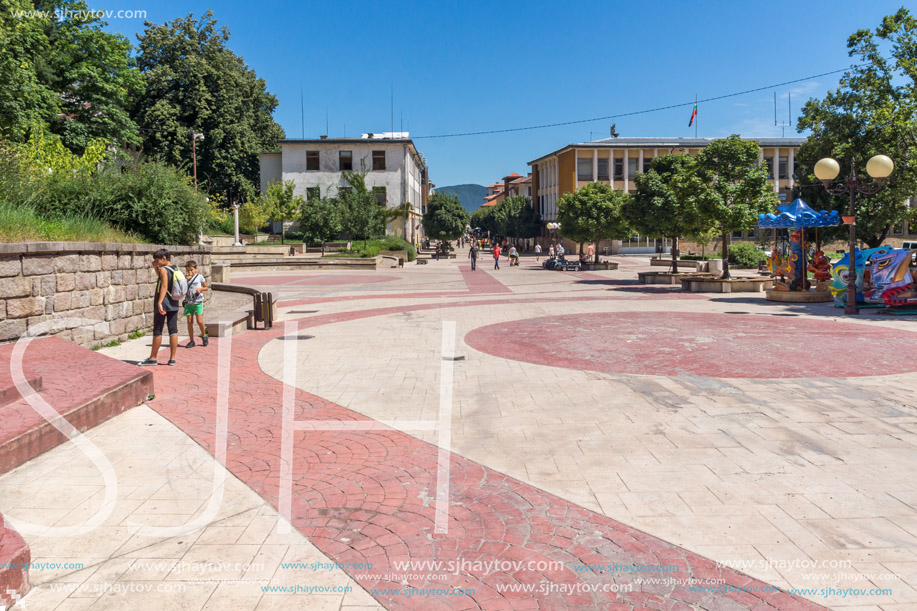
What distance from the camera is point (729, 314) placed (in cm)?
1507

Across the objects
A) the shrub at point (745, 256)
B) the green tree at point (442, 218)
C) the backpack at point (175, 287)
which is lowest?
the backpack at point (175, 287)

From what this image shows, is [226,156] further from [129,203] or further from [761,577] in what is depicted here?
[761,577]

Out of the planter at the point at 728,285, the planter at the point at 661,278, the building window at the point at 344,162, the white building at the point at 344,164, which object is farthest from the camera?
the building window at the point at 344,162

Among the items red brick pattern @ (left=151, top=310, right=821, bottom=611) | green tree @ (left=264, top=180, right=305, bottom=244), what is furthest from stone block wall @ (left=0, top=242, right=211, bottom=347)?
green tree @ (left=264, top=180, right=305, bottom=244)

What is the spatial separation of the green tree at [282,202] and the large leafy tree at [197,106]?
3243mm

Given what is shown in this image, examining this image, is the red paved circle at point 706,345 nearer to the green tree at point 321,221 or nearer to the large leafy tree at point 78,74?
the large leafy tree at point 78,74

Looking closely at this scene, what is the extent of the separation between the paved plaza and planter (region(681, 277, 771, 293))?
38.9 ft

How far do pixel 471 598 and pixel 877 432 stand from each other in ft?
15.2

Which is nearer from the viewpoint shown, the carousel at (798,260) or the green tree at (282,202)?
the carousel at (798,260)

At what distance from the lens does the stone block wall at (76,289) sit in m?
8.29

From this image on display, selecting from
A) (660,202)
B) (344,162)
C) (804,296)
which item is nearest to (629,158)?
(344,162)

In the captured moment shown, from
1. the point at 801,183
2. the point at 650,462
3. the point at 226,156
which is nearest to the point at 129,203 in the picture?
the point at 650,462

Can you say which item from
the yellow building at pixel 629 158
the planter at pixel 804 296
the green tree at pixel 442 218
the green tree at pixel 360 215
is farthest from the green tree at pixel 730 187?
the yellow building at pixel 629 158

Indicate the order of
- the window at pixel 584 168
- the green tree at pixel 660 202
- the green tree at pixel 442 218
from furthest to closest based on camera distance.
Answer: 1. the window at pixel 584 168
2. the green tree at pixel 442 218
3. the green tree at pixel 660 202
